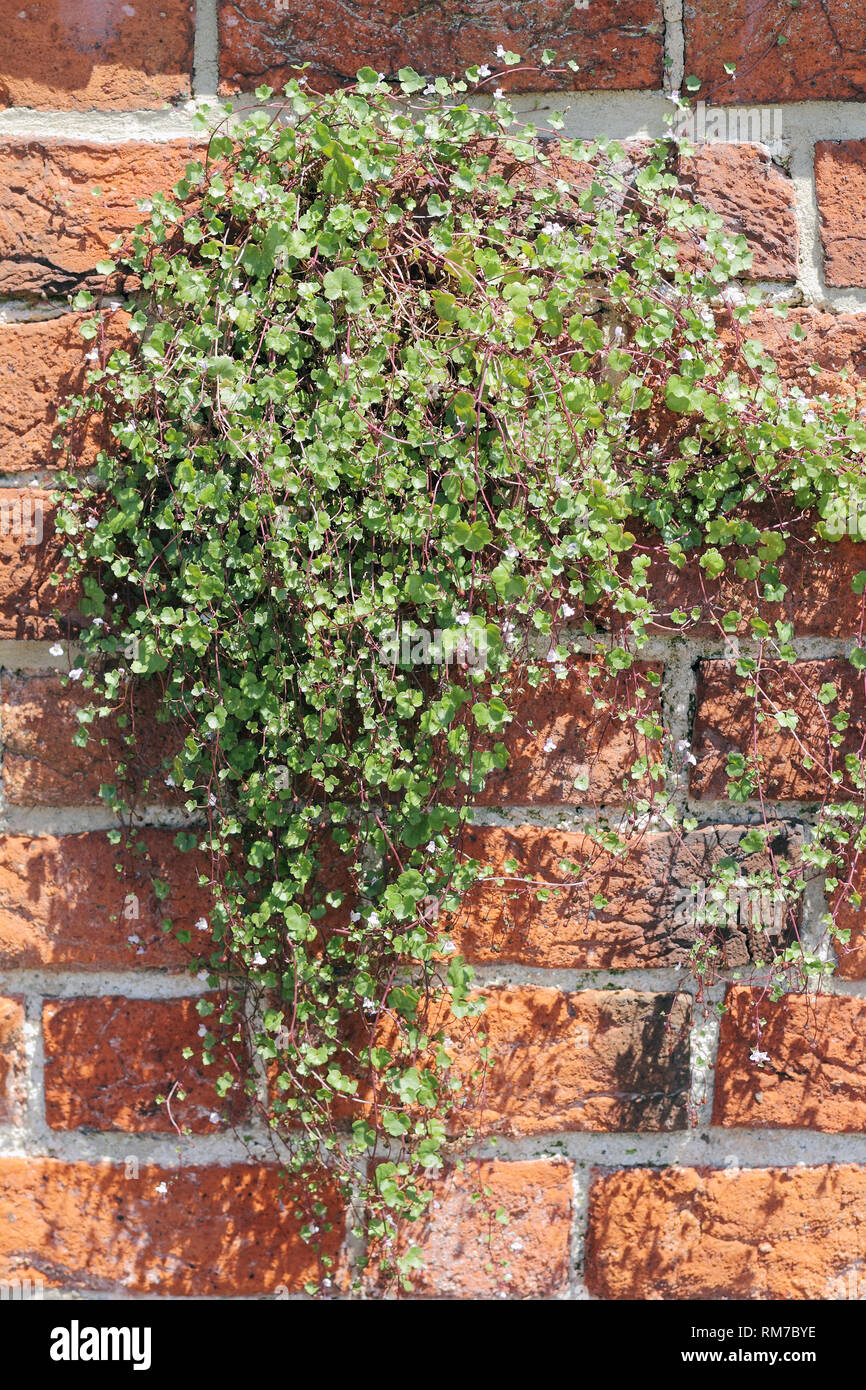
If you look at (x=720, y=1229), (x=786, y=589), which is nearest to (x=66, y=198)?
(x=786, y=589)

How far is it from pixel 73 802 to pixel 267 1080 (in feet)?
1.22

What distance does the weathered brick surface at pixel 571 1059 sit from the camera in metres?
1.10

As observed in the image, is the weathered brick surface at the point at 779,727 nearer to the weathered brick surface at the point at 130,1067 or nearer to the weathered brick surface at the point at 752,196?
the weathered brick surface at the point at 752,196

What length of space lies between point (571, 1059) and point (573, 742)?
→ 0.35 metres

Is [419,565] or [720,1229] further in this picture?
[720,1229]

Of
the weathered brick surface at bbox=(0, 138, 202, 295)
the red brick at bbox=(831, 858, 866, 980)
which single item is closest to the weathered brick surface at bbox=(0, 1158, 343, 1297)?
the red brick at bbox=(831, 858, 866, 980)

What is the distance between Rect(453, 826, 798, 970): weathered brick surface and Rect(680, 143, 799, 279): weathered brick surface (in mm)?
619

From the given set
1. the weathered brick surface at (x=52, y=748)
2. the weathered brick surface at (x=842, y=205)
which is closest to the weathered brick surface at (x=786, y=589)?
the weathered brick surface at (x=842, y=205)

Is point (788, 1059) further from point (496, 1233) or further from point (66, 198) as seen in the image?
point (66, 198)

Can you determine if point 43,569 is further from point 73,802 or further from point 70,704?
point 73,802

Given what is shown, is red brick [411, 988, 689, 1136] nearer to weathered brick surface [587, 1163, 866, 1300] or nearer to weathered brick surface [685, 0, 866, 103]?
weathered brick surface [587, 1163, 866, 1300]

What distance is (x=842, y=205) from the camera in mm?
1061

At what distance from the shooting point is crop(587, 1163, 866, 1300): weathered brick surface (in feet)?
3.64

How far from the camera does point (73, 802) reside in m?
1.10
